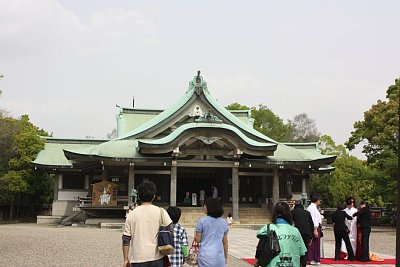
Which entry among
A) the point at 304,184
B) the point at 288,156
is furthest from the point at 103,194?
the point at 304,184

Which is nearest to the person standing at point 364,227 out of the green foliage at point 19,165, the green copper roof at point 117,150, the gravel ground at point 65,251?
the gravel ground at point 65,251

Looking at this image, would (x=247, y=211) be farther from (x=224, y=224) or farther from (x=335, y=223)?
(x=224, y=224)

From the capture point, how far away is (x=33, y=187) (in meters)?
33.1

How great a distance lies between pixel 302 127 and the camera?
70562 millimetres

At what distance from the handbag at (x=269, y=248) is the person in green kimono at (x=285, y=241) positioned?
0.03 metres

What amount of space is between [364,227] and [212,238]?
7.49m

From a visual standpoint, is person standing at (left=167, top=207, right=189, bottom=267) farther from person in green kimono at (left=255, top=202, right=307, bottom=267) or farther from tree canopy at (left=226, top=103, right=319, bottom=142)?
tree canopy at (left=226, top=103, right=319, bottom=142)

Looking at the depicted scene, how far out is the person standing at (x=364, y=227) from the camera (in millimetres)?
12570

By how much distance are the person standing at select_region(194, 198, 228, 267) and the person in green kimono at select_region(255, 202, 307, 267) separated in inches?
23.1

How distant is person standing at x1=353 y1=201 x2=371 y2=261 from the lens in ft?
41.2

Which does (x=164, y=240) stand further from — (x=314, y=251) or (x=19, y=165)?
(x=19, y=165)

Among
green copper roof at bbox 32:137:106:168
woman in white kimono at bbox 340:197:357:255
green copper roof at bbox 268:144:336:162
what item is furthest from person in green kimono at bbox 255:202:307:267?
green copper roof at bbox 32:137:106:168

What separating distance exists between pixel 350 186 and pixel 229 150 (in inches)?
645

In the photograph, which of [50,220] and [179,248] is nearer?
[179,248]
